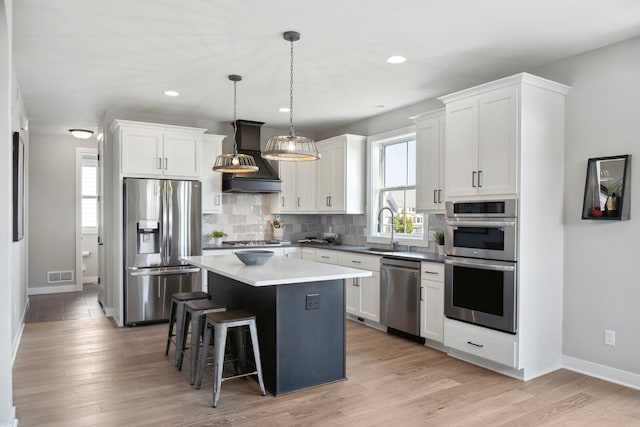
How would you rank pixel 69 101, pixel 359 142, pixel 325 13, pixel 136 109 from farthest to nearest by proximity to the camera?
pixel 359 142 < pixel 136 109 < pixel 69 101 < pixel 325 13

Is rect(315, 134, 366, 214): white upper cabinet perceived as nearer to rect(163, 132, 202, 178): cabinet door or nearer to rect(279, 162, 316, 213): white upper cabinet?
rect(279, 162, 316, 213): white upper cabinet

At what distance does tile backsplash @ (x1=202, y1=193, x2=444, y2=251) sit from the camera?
632cm

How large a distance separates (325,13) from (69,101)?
3695 millimetres

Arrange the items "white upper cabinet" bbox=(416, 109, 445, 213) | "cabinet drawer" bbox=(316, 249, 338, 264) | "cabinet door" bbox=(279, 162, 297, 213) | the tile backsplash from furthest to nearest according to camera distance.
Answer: "cabinet door" bbox=(279, 162, 297, 213) < the tile backsplash < "cabinet drawer" bbox=(316, 249, 338, 264) < "white upper cabinet" bbox=(416, 109, 445, 213)

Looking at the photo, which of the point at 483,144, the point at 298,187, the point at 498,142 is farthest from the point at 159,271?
the point at 498,142

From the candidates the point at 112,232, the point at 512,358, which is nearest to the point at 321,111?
the point at 112,232

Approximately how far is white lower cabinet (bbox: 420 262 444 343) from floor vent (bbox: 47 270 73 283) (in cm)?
606

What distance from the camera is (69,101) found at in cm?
518

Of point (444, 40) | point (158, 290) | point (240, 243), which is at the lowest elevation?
point (158, 290)

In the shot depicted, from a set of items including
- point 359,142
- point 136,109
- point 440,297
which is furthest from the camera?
point 359,142

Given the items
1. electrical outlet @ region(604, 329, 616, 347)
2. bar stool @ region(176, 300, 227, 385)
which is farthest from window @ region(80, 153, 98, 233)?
electrical outlet @ region(604, 329, 616, 347)

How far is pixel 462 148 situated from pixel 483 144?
0.21m

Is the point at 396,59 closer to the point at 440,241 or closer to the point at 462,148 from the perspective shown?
the point at 462,148

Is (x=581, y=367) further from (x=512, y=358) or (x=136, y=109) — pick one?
(x=136, y=109)
